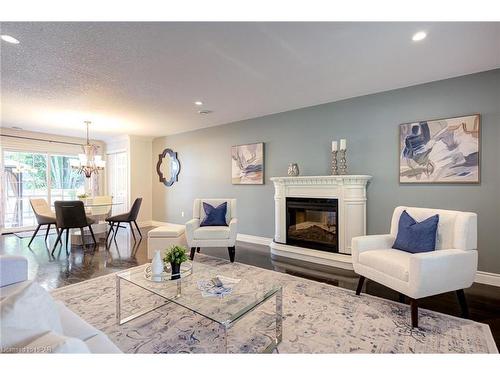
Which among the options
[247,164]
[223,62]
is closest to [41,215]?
[247,164]

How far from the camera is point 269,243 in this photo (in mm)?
4703

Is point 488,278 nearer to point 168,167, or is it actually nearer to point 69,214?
point 69,214

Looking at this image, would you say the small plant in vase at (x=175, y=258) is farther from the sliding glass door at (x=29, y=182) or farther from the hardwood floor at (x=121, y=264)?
the sliding glass door at (x=29, y=182)

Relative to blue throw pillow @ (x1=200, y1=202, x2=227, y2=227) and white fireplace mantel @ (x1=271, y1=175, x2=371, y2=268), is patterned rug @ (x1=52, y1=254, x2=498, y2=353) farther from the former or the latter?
blue throw pillow @ (x1=200, y1=202, x2=227, y2=227)

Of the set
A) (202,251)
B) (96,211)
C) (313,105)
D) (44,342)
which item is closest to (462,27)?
(313,105)

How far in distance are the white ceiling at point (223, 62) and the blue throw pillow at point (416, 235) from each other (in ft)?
5.43

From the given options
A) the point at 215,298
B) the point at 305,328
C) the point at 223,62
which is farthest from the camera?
the point at 223,62

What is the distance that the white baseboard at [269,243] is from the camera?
9.33 ft

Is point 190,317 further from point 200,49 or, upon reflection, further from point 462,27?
point 462,27

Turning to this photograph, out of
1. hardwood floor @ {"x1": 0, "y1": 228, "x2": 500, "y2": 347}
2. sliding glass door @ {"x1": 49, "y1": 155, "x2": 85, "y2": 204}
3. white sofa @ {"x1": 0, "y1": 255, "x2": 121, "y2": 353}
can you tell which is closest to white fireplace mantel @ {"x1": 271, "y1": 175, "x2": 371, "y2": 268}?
hardwood floor @ {"x1": 0, "y1": 228, "x2": 500, "y2": 347}

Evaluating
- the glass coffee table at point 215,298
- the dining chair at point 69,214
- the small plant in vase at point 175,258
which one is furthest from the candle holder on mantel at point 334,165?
the dining chair at point 69,214

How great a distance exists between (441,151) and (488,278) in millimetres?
1534

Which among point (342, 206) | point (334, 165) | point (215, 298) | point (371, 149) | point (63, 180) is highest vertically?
point (371, 149)

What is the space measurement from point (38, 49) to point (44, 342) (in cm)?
264
